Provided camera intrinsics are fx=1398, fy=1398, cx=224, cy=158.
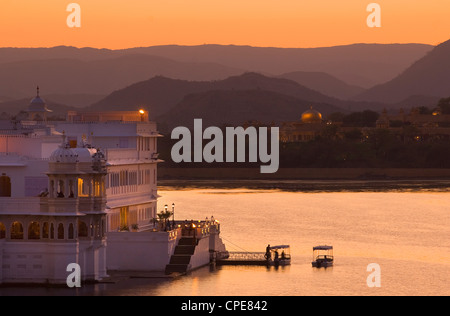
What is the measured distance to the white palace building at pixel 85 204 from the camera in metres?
64.8

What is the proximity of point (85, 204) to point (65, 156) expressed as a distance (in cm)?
243

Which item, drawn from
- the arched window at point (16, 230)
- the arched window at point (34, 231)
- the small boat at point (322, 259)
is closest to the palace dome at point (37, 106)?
the small boat at point (322, 259)

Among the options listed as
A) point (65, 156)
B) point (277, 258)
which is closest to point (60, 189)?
point (65, 156)

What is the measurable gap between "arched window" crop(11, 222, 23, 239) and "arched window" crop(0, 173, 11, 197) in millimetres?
4797

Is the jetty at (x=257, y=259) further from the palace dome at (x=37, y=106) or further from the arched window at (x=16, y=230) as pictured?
the arched window at (x=16, y=230)

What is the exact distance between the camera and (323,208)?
143875 millimetres

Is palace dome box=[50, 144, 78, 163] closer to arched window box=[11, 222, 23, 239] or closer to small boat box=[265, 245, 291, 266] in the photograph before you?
arched window box=[11, 222, 23, 239]

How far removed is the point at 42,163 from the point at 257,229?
44.8 metres

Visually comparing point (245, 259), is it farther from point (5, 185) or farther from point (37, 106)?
point (5, 185)

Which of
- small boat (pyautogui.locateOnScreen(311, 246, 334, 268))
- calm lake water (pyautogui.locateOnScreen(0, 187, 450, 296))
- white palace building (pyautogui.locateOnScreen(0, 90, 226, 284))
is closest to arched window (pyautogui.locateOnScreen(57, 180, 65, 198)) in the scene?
white palace building (pyautogui.locateOnScreen(0, 90, 226, 284))

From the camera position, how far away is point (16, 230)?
2579 inches

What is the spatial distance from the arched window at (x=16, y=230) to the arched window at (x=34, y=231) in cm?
48

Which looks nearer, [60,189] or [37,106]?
[60,189]
